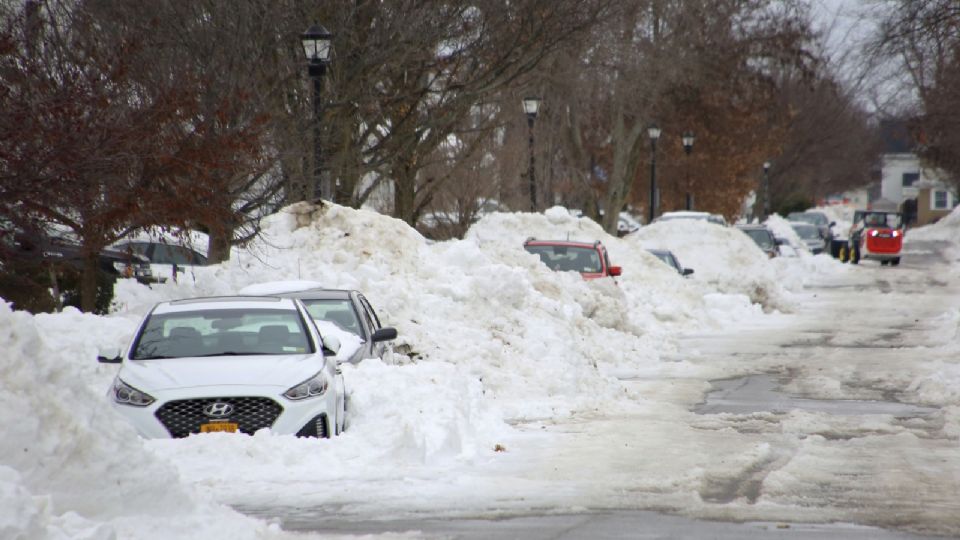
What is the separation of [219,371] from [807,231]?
64660 mm

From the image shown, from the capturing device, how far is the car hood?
1183cm

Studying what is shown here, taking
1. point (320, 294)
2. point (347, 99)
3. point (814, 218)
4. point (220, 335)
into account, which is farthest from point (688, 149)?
point (220, 335)

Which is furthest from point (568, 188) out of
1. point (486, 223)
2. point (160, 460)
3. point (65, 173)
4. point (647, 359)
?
point (160, 460)

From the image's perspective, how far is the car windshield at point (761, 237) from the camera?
170 feet

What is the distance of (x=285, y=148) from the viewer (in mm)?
22953

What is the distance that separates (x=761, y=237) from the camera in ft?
172

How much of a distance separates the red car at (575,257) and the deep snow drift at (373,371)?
2.96 feet

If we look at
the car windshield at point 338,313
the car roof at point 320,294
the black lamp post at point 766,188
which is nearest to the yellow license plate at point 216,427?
the car windshield at point 338,313

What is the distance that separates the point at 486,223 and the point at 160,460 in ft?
84.3

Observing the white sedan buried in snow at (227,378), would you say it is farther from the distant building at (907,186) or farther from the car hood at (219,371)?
the distant building at (907,186)

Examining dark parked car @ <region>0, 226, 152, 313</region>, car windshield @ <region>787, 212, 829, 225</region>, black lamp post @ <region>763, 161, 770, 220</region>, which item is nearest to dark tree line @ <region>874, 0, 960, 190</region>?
dark parked car @ <region>0, 226, 152, 313</region>

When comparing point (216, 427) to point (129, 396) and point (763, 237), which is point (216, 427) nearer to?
point (129, 396)

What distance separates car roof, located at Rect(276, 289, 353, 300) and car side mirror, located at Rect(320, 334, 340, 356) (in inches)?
127

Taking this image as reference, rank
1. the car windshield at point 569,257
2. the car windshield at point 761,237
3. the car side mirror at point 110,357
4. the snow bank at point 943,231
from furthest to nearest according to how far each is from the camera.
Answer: the snow bank at point 943,231
the car windshield at point 761,237
the car windshield at point 569,257
the car side mirror at point 110,357
